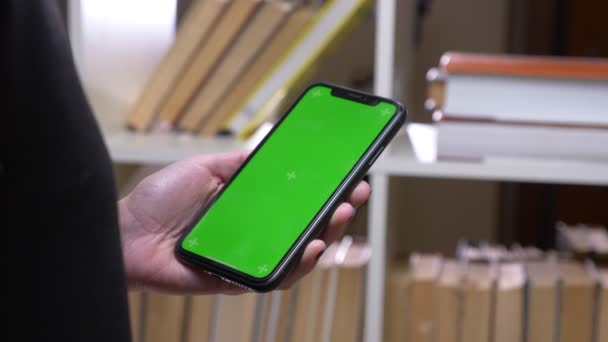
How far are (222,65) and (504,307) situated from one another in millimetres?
452

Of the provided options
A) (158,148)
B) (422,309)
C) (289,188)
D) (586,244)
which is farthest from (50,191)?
(586,244)

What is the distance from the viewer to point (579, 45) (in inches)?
60.9

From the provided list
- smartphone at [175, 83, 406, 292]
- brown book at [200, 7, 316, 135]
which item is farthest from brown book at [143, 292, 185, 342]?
smartphone at [175, 83, 406, 292]

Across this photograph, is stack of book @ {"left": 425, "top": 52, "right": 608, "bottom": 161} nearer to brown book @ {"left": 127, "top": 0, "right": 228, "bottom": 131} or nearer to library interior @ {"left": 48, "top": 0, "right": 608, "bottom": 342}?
library interior @ {"left": 48, "top": 0, "right": 608, "bottom": 342}

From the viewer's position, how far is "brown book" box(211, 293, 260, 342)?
102 centimetres

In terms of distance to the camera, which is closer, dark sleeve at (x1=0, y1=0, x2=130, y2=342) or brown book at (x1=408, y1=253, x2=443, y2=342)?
dark sleeve at (x1=0, y1=0, x2=130, y2=342)

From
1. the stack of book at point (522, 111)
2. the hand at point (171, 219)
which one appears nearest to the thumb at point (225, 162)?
the hand at point (171, 219)

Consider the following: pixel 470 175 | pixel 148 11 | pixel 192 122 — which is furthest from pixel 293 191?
pixel 148 11

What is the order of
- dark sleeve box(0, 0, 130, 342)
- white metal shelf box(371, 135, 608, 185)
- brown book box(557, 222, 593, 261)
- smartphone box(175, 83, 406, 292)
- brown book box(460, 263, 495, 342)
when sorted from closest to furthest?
dark sleeve box(0, 0, 130, 342) < smartphone box(175, 83, 406, 292) < white metal shelf box(371, 135, 608, 185) < brown book box(460, 263, 495, 342) < brown book box(557, 222, 593, 261)

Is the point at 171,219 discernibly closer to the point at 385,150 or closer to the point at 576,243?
the point at 385,150

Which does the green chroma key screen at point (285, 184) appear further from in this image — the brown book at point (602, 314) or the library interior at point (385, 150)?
the brown book at point (602, 314)

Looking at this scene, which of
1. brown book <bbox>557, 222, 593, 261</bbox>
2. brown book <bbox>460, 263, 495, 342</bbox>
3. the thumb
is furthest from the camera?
brown book <bbox>557, 222, 593, 261</bbox>

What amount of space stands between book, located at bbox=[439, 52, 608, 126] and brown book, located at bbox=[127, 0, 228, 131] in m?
0.30

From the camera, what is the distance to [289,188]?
699mm
